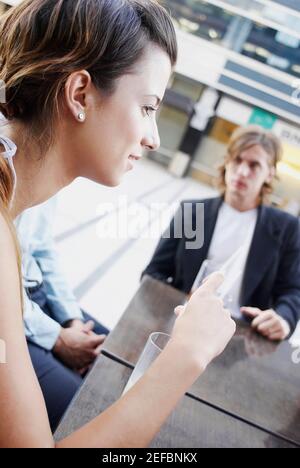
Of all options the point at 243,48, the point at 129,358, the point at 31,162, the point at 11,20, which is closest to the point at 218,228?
the point at 129,358

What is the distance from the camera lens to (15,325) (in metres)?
0.58

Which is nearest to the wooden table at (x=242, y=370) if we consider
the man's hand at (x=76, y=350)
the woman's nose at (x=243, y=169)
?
the man's hand at (x=76, y=350)

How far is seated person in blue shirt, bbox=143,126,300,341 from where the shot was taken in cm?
164

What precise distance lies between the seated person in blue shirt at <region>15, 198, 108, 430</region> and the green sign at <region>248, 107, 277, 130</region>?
1.37 metres

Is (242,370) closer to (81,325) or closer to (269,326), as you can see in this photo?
(269,326)

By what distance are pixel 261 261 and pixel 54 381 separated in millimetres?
1036

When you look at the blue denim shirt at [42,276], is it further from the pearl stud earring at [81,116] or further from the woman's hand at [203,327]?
the woman's hand at [203,327]

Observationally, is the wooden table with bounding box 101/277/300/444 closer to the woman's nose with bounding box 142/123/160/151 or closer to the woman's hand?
the woman's hand

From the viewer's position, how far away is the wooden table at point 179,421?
0.69 meters

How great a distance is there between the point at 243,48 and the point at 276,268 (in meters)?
2.99

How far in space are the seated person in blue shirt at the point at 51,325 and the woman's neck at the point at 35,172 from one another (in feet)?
0.84

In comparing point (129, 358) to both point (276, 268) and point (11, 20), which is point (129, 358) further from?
point (276, 268)

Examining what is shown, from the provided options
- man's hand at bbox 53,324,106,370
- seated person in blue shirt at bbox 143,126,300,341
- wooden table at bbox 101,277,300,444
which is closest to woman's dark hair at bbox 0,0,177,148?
wooden table at bbox 101,277,300,444

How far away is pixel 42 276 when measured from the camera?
56.3 inches
